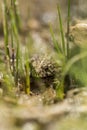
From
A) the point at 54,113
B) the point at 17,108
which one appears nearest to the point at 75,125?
the point at 54,113

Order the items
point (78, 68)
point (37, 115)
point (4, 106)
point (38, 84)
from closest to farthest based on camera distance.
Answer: point (37, 115) < point (4, 106) < point (78, 68) < point (38, 84)

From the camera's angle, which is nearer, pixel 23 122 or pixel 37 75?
pixel 23 122

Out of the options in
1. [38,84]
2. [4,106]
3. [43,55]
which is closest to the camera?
[4,106]

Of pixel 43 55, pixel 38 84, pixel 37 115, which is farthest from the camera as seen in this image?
pixel 43 55

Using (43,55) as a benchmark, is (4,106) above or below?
below

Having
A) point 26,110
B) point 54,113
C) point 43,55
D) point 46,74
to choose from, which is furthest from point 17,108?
point 43,55

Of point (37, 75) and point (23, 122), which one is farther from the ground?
point (37, 75)

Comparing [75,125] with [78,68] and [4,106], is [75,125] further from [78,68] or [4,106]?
[78,68]

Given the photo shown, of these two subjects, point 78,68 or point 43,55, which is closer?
point 78,68

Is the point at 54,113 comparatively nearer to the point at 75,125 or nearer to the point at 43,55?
the point at 75,125
